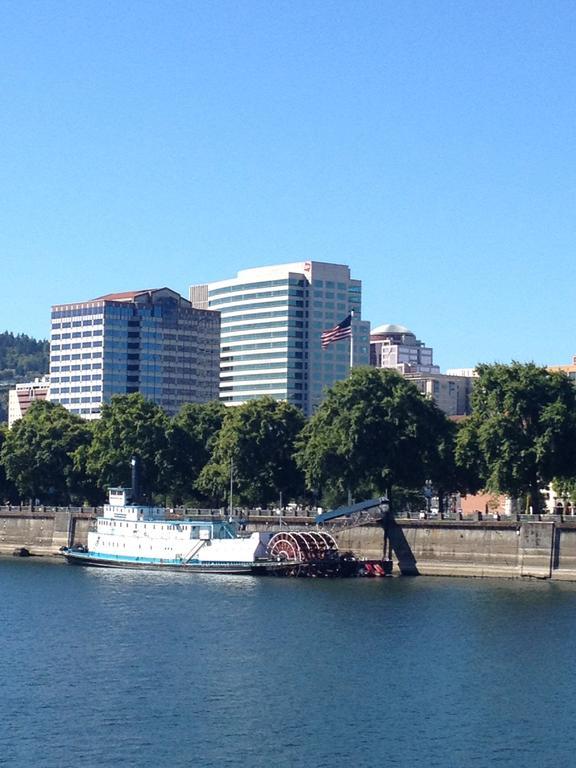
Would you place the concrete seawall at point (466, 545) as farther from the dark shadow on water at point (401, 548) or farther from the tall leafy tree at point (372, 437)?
the tall leafy tree at point (372, 437)

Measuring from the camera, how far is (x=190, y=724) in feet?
229

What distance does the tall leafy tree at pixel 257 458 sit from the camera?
556ft

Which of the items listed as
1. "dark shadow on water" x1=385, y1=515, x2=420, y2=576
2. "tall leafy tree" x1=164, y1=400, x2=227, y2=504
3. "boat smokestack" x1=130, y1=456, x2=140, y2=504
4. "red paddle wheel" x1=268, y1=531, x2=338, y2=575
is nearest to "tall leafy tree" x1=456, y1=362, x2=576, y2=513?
"dark shadow on water" x1=385, y1=515, x2=420, y2=576

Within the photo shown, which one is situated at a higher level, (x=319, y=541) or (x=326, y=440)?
(x=326, y=440)

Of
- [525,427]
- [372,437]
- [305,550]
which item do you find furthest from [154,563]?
[525,427]

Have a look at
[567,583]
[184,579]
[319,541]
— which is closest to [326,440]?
[319,541]

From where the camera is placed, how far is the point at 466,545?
5487 inches

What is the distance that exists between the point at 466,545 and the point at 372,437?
700 inches

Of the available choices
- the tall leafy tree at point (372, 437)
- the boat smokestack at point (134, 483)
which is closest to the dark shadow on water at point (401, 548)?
the tall leafy tree at point (372, 437)

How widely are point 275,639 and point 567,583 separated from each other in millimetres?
41064

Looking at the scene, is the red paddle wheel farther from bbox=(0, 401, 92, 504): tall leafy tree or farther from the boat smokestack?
bbox=(0, 401, 92, 504): tall leafy tree

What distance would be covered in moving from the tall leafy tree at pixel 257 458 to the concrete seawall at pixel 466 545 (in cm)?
997

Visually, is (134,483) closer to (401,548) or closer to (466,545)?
(401,548)

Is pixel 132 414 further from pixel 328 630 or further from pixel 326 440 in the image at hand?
pixel 328 630
